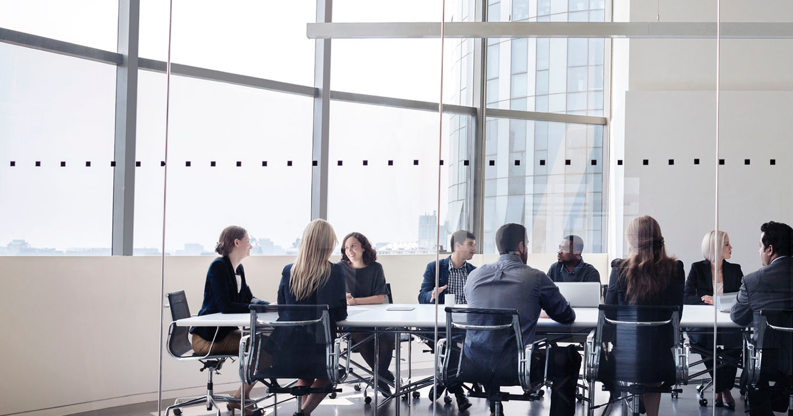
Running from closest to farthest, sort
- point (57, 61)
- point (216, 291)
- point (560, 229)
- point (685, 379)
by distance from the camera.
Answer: point (685, 379) < point (560, 229) < point (216, 291) < point (57, 61)

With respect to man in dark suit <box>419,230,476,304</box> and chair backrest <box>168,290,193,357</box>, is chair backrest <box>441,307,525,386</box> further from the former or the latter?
chair backrest <box>168,290,193,357</box>

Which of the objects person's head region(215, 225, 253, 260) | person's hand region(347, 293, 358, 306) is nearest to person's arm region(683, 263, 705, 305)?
person's hand region(347, 293, 358, 306)

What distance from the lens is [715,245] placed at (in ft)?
11.7

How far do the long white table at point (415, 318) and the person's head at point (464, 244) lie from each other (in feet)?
1.20

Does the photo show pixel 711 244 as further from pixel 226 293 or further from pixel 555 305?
pixel 226 293

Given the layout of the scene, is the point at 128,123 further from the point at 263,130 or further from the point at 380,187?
the point at 380,187

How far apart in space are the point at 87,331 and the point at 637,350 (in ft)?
12.0

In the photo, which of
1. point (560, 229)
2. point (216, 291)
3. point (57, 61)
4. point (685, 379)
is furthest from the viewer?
point (57, 61)

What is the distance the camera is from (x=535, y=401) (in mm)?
3568

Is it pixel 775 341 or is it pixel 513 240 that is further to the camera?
pixel 513 240

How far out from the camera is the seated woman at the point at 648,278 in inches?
134

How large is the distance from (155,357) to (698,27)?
166 inches

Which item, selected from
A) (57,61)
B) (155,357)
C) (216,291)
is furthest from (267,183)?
(57,61)

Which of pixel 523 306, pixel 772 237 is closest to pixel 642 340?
pixel 523 306
